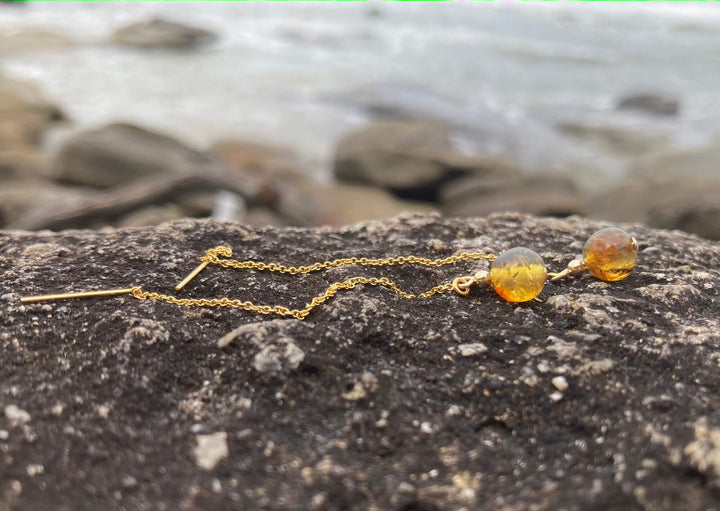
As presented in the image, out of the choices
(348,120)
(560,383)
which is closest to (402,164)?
(348,120)

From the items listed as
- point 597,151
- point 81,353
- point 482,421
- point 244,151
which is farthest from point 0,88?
point 482,421

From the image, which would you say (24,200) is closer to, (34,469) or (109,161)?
(109,161)

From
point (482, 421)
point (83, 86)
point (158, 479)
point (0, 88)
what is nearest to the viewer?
point (158, 479)

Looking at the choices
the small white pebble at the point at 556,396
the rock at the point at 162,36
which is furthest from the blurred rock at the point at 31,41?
the small white pebble at the point at 556,396

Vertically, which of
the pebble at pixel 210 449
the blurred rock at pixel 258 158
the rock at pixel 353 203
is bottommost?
the rock at pixel 353 203

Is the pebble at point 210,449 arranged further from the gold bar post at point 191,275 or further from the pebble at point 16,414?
the gold bar post at point 191,275

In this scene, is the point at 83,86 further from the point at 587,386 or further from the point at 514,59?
the point at 587,386
